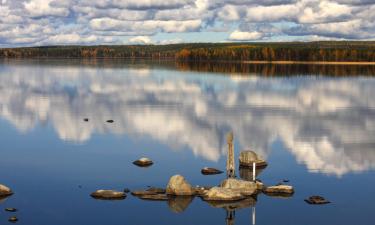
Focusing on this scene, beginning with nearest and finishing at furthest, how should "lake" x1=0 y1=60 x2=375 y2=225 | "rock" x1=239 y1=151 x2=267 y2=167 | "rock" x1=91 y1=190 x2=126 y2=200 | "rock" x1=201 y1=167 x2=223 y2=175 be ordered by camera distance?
1. "lake" x1=0 y1=60 x2=375 y2=225
2. "rock" x1=91 y1=190 x2=126 y2=200
3. "rock" x1=201 y1=167 x2=223 y2=175
4. "rock" x1=239 y1=151 x2=267 y2=167

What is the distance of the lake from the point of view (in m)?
25.0

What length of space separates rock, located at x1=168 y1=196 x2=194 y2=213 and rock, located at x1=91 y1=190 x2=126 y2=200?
2.31 m

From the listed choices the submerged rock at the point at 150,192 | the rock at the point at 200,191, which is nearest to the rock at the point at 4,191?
the submerged rock at the point at 150,192

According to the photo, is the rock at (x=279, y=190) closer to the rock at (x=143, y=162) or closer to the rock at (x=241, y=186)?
the rock at (x=241, y=186)

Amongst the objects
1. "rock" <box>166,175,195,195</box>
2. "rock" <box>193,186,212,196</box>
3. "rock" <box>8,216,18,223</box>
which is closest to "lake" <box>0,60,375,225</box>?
"rock" <box>8,216,18,223</box>

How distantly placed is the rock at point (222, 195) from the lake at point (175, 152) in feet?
1.74

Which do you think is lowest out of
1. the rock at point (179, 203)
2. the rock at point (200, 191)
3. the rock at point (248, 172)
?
the rock at point (248, 172)

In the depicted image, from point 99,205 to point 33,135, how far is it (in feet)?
66.7

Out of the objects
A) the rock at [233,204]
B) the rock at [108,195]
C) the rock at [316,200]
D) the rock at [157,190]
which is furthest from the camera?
the rock at [157,190]

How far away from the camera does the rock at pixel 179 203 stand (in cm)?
2515

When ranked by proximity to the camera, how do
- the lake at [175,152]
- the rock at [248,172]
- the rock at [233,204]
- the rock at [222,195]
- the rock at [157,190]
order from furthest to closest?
1. the rock at [248,172]
2. the rock at [157,190]
3. the rock at [222,195]
4. the rock at [233,204]
5. the lake at [175,152]

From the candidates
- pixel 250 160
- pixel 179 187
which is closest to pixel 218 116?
pixel 250 160

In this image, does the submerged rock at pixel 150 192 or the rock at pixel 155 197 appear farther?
the submerged rock at pixel 150 192

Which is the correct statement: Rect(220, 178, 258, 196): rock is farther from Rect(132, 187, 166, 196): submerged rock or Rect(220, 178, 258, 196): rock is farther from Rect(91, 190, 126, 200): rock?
Rect(91, 190, 126, 200): rock
